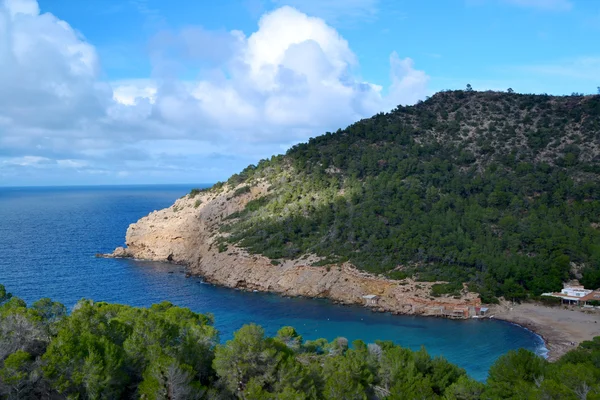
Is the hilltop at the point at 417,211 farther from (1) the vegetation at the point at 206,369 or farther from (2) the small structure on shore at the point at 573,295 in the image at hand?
(1) the vegetation at the point at 206,369

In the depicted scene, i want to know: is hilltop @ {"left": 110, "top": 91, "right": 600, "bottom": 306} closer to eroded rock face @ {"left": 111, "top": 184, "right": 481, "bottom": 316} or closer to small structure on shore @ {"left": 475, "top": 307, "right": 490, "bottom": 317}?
eroded rock face @ {"left": 111, "top": 184, "right": 481, "bottom": 316}

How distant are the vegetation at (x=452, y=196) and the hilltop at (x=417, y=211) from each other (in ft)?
0.61

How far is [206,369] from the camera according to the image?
25.9 metres

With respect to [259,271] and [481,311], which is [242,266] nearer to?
[259,271]

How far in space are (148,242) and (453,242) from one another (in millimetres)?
49688

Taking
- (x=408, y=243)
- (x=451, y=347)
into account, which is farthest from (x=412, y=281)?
(x=451, y=347)

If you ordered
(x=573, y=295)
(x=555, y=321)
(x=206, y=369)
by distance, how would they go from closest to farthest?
1. (x=206, y=369)
2. (x=555, y=321)
3. (x=573, y=295)

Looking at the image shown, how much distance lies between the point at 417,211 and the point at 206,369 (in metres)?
47.1

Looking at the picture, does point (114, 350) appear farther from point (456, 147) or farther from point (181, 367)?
point (456, 147)

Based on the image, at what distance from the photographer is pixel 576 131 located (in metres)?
78.8

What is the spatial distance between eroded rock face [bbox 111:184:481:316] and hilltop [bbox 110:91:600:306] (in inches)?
7.1

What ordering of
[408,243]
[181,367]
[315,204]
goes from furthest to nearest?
[315,204] → [408,243] → [181,367]

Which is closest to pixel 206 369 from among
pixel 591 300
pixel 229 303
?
pixel 229 303

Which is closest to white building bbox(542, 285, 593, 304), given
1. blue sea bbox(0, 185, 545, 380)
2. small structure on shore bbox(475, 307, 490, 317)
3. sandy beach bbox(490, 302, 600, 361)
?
sandy beach bbox(490, 302, 600, 361)
